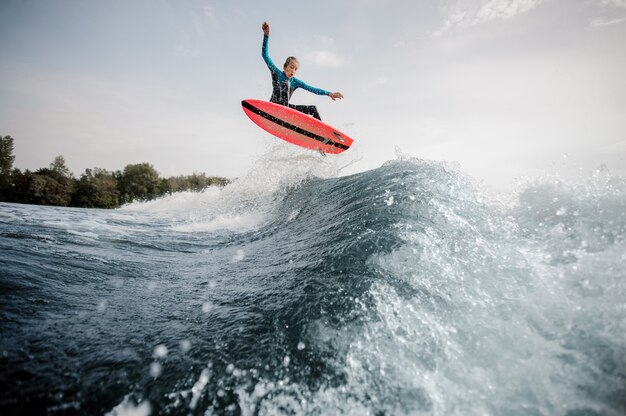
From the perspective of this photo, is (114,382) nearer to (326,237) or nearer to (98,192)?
(326,237)

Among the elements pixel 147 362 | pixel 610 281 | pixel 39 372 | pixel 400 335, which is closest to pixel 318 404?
pixel 400 335

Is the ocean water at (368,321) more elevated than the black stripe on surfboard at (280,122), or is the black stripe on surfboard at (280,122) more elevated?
the black stripe on surfboard at (280,122)

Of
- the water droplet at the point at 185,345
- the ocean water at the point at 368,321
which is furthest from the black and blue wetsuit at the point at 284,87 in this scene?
the water droplet at the point at 185,345

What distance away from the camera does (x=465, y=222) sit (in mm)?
3205

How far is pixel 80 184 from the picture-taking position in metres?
49.2

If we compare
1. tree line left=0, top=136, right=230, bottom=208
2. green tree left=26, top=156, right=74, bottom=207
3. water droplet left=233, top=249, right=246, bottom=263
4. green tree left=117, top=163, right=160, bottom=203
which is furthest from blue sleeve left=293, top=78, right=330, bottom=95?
green tree left=117, top=163, right=160, bottom=203

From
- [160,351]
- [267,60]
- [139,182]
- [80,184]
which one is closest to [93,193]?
[80,184]

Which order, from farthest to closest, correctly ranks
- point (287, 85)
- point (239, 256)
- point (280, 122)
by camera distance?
point (287, 85)
point (280, 122)
point (239, 256)

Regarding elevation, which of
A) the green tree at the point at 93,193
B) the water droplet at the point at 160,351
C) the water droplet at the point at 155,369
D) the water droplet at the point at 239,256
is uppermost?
the green tree at the point at 93,193

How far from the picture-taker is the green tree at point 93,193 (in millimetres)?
47656

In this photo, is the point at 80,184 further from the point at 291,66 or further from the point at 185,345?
the point at 185,345

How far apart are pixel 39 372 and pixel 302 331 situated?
153 centimetres

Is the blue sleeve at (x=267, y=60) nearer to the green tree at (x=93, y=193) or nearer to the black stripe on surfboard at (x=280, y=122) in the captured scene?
the black stripe on surfboard at (x=280, y=122)

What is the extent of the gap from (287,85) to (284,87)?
0.11m
